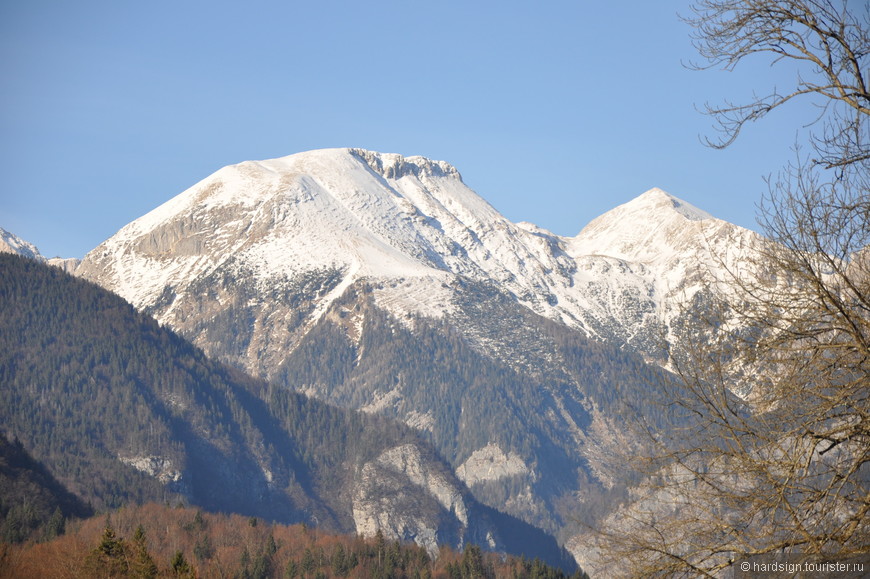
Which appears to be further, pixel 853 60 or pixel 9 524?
pixel 9 524

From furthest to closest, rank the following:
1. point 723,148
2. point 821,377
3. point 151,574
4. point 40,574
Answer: point 40,574 < point 151,574 < point 723,148 < point 821,377

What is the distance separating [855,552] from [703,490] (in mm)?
2313

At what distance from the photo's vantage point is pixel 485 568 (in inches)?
7776

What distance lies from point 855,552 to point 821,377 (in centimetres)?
230

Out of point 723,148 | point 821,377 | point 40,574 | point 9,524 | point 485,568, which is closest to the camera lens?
point 821,377

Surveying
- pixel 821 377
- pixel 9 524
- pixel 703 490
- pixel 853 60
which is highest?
pixel 9 524

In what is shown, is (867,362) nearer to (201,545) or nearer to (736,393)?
(736,393)

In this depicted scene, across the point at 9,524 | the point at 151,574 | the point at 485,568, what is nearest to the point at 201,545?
the point at 9,524

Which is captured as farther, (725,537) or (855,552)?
(725,537)

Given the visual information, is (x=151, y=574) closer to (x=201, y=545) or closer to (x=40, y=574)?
(x=40, y=574)

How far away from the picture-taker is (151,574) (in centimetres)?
6150

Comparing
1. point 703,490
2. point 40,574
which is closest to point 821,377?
point 703,490

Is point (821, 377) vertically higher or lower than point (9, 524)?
lower

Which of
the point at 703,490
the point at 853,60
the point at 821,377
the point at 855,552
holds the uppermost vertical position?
the point at 853,60
